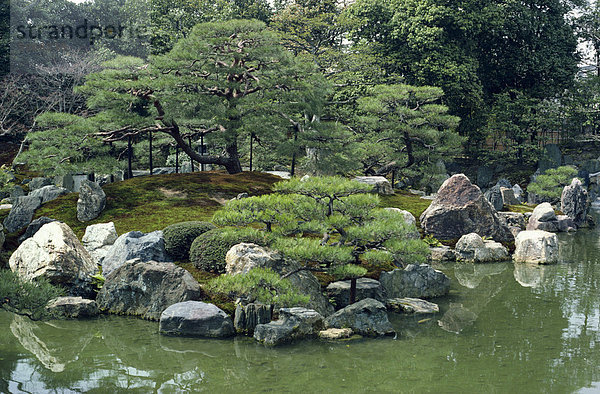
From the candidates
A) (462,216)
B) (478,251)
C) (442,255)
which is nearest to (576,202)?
(462,216)

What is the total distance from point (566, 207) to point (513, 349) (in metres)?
17.3

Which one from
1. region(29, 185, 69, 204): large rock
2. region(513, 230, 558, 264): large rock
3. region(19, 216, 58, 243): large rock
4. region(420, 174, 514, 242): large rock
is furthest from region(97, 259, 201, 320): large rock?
region(513, 230, 558, 264): large rock

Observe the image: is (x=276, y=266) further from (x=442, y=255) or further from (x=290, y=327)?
(x=442, y=255)

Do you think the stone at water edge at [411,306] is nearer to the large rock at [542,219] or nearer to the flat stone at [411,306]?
the flat stone at [411,306]

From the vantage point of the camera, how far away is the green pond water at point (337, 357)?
22.9ft

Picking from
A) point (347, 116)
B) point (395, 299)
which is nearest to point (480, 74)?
point (347, 116)

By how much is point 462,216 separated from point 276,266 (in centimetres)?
912

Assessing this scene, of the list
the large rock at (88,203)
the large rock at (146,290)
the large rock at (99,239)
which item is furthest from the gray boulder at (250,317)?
the large rock at (88,203)

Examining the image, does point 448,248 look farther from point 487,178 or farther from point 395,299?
point 487,178

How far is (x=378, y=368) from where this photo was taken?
759 cm

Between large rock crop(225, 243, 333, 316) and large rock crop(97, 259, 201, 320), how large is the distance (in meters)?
0.89

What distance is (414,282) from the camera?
1182 centimetres

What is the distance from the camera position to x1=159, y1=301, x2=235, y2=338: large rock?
8977 millimetres

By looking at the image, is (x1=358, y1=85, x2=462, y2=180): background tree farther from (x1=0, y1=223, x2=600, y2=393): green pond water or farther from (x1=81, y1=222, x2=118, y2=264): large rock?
(x1=0, y1=223, x2=600, y2=393): green pond water
